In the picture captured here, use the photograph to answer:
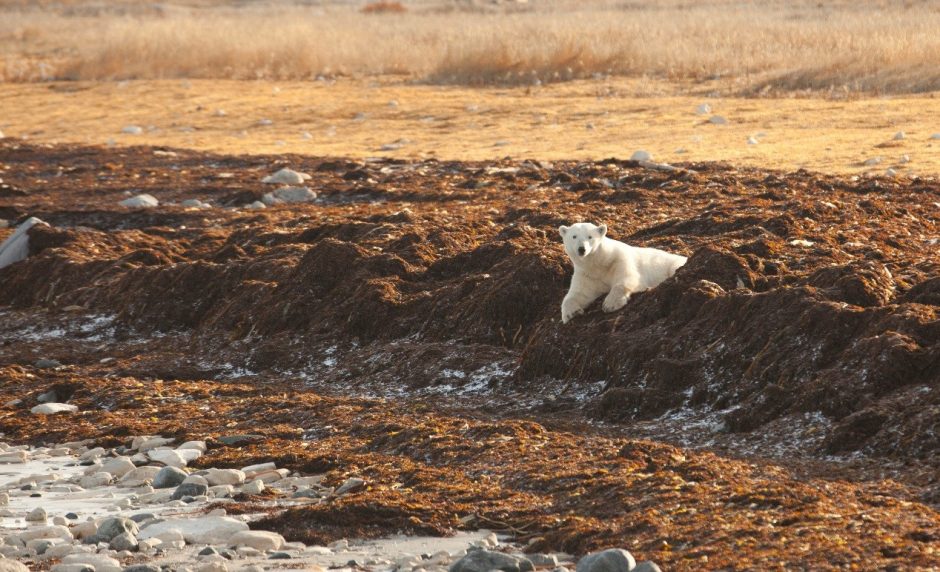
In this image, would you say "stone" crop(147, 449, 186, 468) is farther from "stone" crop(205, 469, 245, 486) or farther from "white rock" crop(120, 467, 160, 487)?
"stone" crop(205, 469, 245, 486)

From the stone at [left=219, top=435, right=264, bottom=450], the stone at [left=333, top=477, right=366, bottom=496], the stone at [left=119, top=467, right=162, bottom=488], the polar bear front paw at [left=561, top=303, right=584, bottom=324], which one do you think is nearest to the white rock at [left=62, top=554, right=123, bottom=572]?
the stone at [left=333, top=477, right=366, bottom=496]

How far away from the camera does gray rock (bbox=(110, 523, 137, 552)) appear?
606 cm

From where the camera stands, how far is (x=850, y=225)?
11.1 m

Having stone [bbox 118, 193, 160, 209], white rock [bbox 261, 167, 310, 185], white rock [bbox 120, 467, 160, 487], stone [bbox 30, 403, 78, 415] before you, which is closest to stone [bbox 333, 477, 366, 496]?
white rock [bbox 120, 467, 160, 487]

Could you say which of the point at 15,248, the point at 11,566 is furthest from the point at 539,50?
the point at 11,566

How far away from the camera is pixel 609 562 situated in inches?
203

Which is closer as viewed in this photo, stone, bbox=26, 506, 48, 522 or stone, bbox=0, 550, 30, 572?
stone, bbox=0, 550, 30, 572

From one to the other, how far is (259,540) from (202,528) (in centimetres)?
39

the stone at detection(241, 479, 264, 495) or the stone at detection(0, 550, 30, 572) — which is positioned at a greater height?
the stone at detection(0, 550, 30, 572)

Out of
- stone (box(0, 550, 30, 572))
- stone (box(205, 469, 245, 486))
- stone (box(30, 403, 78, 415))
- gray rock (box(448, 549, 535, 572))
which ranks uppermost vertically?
gray rock (box(448, 549, 535, 572))

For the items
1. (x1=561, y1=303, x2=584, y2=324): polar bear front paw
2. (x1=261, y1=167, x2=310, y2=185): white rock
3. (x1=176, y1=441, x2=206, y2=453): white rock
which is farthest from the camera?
(x1=261, y1=167, x2=310, y2=185): white rock

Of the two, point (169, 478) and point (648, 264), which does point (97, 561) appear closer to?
A: point (169, 478)

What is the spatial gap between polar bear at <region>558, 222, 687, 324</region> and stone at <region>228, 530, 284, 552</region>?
347cm

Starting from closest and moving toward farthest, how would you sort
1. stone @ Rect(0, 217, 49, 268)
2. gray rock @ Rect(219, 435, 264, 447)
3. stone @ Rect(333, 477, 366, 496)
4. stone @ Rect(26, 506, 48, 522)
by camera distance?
stone @ Rect(26, 506, 48, 522) → stone @ Rect(333, 477, 366, 496) → gray rock @ Rect(219, 435, 264, 447) → stone @ Rect(0, 217, 49, 268)
